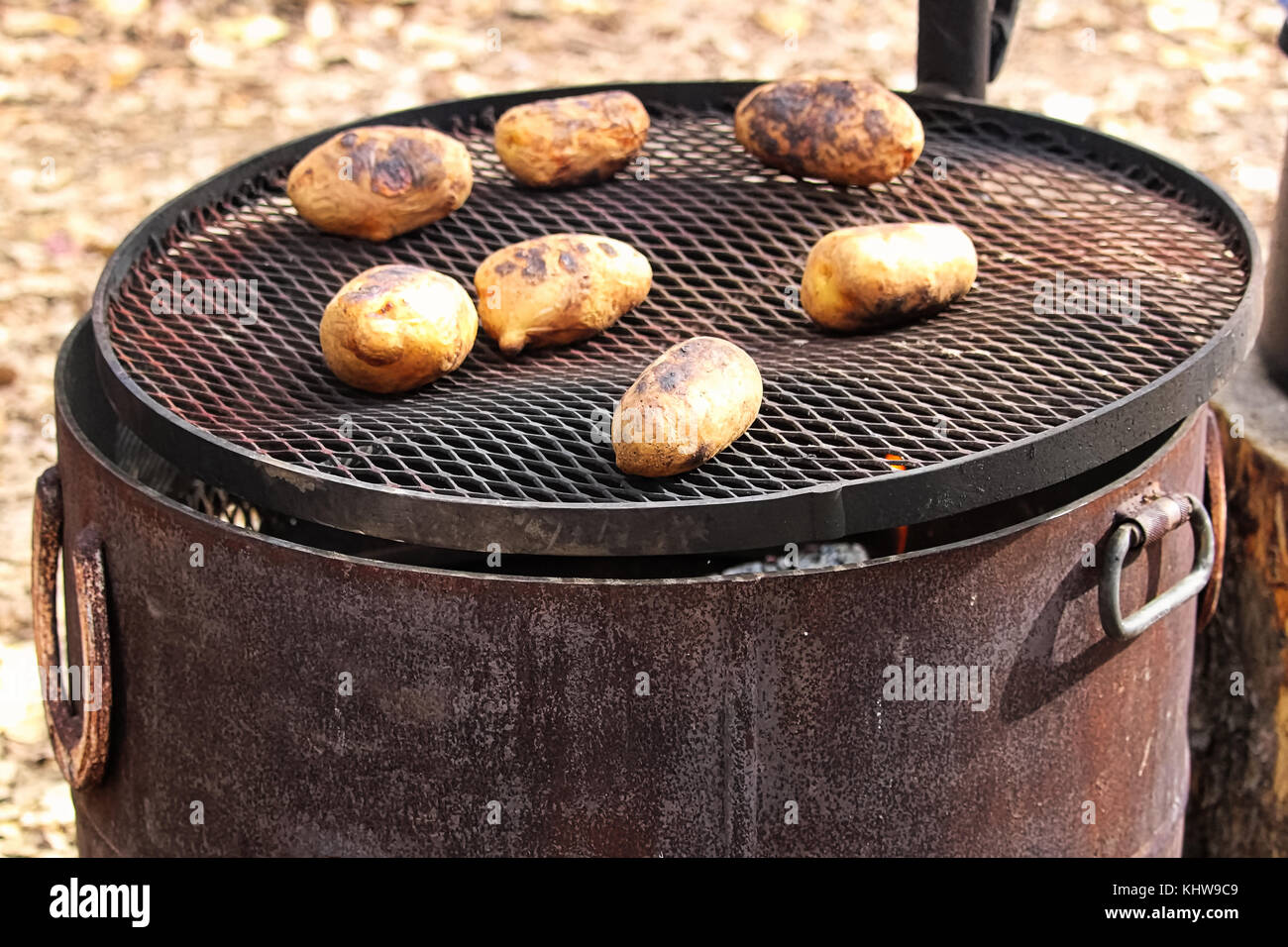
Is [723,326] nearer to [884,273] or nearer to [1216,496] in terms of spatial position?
[884,273]

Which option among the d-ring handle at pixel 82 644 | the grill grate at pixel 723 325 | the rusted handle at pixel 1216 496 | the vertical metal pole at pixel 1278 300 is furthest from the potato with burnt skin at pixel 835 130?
the d-ring handle at pixel 82 644

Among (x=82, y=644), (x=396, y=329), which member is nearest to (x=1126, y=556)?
(x=396, y=329)

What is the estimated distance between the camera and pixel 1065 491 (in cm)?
193

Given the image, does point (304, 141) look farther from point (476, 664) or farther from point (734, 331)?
point (476, 664)

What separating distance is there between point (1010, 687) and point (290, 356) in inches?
37.5

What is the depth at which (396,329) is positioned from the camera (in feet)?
5.44

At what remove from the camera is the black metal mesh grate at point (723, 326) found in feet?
5.19

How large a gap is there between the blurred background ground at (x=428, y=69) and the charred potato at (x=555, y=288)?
2.46m

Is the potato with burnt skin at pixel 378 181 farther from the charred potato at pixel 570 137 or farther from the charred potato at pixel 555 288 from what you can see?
the charred potato at pixel 555 288

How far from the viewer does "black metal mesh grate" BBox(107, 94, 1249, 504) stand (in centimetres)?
158

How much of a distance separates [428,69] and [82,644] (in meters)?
3.48

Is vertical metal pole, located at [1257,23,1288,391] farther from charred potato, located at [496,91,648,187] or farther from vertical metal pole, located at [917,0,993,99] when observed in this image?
charred potato, located at [496,91,648,187]
